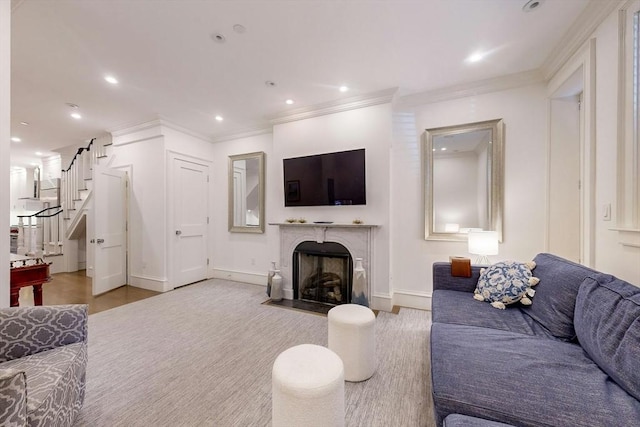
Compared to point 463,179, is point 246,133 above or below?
above

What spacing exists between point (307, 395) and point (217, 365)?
119 centimetres

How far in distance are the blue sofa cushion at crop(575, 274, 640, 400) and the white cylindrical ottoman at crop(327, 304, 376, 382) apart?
1.17 metres

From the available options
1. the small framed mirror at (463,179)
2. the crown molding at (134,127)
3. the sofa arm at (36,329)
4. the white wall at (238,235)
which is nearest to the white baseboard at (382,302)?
the small framed mirror at (463,179)

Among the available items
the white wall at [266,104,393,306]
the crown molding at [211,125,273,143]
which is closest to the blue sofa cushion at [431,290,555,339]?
the white wall at [266,104,393,306]

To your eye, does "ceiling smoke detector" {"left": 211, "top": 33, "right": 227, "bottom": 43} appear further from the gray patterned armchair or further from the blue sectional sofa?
the blue sectional sofa

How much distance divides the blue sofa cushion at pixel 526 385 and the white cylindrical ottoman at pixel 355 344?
537 millimetres

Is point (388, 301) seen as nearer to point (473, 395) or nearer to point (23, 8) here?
point (473, 395)

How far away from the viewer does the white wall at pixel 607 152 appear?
1.69 meters

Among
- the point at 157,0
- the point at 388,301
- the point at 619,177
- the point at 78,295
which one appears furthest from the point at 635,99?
the point at 78,295

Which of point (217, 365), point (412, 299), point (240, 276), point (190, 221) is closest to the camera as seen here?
point (217, 365)

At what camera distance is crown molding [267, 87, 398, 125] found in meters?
3.02

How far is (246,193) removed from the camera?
4.35 meters

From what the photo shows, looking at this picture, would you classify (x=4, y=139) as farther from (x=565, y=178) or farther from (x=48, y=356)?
(x=565, y=178)

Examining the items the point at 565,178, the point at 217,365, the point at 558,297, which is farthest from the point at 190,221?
the point at 565,178
